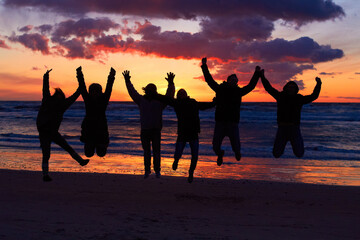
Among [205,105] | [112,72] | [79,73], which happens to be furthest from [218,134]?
[79,73]

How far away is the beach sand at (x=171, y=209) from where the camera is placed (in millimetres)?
6230

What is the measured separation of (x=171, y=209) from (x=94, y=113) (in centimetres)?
278

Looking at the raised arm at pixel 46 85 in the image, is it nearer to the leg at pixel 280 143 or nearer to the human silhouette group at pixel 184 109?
the human silhouette group at pixel 184 109

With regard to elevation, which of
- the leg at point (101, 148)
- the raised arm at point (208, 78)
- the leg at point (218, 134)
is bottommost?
the leg at point (101, 148)

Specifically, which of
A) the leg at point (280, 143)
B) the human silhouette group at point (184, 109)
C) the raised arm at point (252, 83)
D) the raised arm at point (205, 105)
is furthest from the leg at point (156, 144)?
the leg at point (280, 143)

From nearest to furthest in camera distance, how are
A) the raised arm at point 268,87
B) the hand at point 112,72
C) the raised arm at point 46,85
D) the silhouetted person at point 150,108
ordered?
the raised arm at point 268,87
the raised arm at point 46,85
the hand at point 112,72
the silhouetted person at point 150,108

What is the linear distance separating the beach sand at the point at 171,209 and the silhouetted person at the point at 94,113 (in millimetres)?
1248

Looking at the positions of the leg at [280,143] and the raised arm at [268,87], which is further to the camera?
the leg at [280,143]

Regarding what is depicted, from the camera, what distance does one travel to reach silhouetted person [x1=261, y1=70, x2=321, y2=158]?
8.37 metres

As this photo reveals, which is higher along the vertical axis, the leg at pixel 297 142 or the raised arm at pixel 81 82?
the raised arm at pixel 81 82

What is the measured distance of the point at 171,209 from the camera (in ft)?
25.2

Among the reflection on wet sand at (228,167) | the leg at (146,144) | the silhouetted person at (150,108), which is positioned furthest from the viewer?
the reflection on wet sand at (228,167)

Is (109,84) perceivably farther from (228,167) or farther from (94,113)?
(228,167)

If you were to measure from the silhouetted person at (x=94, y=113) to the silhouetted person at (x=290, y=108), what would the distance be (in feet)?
11.9
